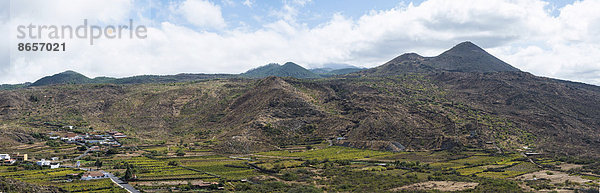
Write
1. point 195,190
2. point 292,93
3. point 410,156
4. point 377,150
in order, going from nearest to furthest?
1. point 195,190
2. point 410,156
3. point 377,150
4. point 292,93

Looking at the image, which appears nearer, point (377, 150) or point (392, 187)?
point (392, 187)

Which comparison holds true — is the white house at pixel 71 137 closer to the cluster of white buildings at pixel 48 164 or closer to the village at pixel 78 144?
the village at pixel 78 144

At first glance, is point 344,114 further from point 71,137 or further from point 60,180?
point 60,180

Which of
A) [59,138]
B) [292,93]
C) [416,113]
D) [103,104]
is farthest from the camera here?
[103,104]

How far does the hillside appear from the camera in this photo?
127 m

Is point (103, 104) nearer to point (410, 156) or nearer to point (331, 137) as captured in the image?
point (331, 137)

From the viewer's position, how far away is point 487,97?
580 ft

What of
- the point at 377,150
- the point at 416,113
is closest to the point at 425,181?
the point at 377,150

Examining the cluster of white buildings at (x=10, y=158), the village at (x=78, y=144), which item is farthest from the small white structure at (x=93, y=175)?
the cluster of white buildings at (x=10, y=158)

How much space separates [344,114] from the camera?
157000 millimetres

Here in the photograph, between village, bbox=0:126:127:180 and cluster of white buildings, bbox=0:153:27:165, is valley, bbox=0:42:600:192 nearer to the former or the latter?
village, bbox=0:126:127:180

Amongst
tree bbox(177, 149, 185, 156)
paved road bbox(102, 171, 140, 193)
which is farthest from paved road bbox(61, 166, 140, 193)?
tree bbox(177, 149, 185, 156)

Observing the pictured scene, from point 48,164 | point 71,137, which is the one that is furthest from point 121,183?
point 71,137

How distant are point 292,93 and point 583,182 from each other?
4334 inches
